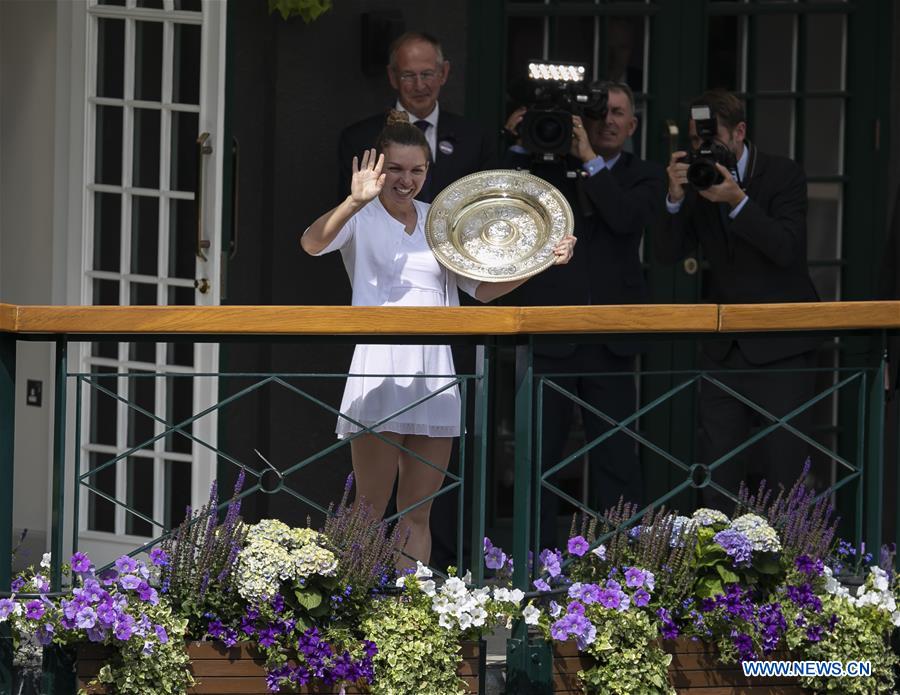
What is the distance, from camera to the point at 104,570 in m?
Result: 4.04

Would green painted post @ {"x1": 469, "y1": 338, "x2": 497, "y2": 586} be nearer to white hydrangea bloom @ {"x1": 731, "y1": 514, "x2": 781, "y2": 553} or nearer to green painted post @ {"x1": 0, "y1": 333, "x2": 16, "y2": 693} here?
white hydrangea bloom @ {"x1": 731, "y1": 514, "x2": 781, "y2": 553}

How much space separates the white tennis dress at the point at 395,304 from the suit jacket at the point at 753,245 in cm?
109

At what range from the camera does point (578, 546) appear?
4160mm

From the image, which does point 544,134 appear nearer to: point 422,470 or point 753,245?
point 753,245

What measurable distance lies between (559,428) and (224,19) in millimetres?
1750

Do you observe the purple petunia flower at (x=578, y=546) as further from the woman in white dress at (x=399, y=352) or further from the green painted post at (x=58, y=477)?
the green painted post at (x=58, y=477)

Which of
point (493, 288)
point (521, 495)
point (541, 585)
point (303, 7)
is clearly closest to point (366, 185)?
point (493, 288)

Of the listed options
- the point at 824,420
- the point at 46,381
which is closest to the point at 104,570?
the point at 46,381

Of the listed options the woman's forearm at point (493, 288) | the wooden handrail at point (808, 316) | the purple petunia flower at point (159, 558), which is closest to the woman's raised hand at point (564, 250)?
the woman's forearm at point (493, 288)

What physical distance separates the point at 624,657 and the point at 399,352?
3.81ft

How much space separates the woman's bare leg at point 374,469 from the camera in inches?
184

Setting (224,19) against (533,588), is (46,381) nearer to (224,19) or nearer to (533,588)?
(224,19)

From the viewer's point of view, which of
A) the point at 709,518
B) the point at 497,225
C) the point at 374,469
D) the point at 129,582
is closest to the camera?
the point at 129,582

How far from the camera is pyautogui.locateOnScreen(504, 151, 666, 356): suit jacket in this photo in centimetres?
543
